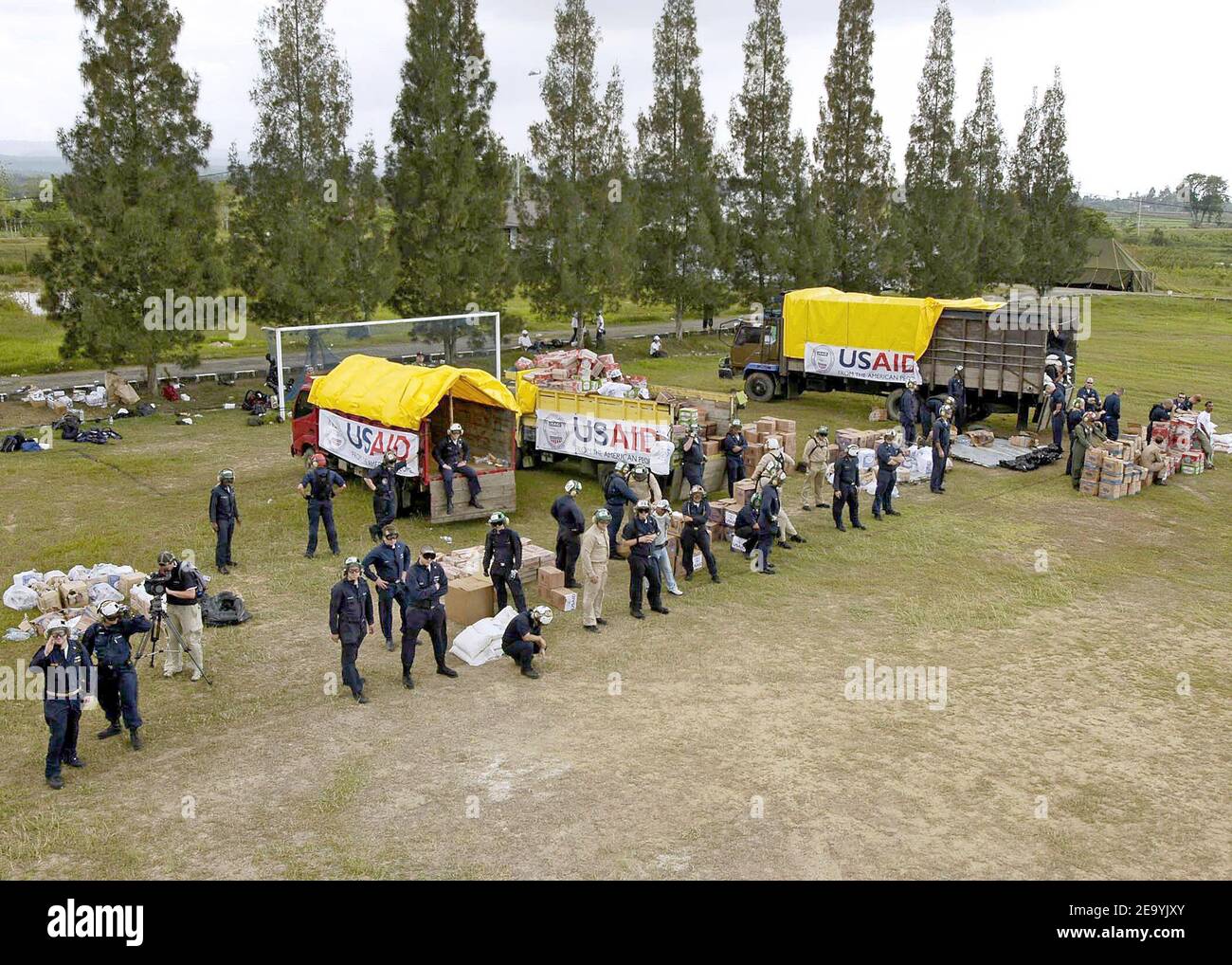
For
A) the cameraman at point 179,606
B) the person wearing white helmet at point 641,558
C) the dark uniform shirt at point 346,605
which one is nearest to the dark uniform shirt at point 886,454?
the person wearing white helmet at point 641,558

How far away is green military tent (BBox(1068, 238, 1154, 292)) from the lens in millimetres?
60812

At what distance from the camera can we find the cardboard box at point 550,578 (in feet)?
49.2

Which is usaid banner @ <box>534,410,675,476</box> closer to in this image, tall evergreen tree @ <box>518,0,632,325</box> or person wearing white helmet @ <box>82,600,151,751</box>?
person wearing white helmet @ <box>82,600,151,751</box>

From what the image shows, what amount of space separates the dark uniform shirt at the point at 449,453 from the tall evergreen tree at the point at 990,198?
35175mm

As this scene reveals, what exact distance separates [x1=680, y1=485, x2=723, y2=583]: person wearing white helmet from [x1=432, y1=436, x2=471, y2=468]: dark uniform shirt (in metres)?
4.66

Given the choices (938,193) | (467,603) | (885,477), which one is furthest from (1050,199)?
(467,603)

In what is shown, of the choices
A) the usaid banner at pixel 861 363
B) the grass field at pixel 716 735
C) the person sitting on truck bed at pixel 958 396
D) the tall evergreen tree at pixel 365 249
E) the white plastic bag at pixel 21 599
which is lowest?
the grass field at pixel 716 735

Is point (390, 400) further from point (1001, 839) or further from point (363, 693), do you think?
point (1001, 839)

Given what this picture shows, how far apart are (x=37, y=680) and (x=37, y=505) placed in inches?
343

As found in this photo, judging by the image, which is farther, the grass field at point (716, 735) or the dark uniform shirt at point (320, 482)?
the dark uniform shirt at point (320, 482)

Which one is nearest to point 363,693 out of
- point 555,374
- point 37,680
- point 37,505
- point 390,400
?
point 37,680

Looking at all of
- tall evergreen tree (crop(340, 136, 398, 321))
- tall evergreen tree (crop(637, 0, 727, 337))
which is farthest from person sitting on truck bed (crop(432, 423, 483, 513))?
tall evergreen tree (crop(637, 0, 727, 337))

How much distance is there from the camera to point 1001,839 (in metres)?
9.24

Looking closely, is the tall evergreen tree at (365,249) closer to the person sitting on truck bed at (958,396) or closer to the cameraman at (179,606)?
the person sitting on truck bed at (958,396)
